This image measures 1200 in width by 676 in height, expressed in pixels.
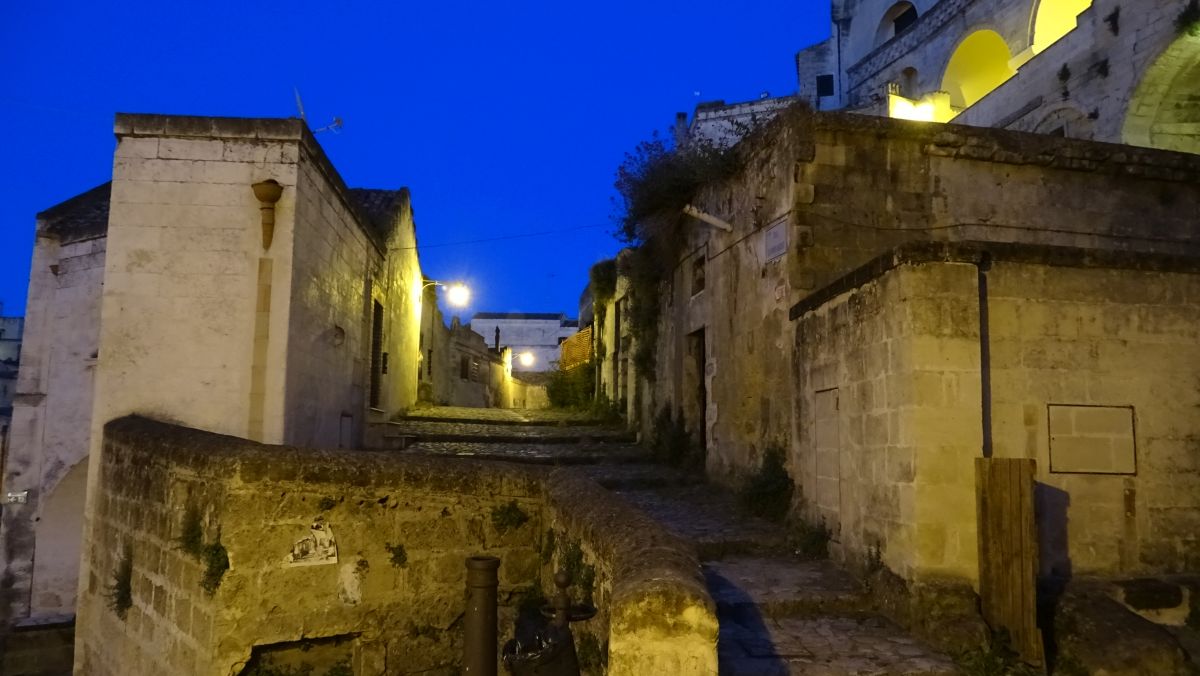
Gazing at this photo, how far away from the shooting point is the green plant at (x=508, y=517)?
18.0 ft

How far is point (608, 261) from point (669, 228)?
675cm

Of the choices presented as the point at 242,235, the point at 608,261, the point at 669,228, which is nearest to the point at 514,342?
the point at 608,261

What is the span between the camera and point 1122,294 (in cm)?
607

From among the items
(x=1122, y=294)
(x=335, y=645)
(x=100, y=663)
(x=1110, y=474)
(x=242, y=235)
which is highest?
(x=242, y=235)

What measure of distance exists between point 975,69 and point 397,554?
26.6 metres

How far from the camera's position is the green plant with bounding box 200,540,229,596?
475 centimetres

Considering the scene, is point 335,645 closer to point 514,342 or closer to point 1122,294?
point 1122,294

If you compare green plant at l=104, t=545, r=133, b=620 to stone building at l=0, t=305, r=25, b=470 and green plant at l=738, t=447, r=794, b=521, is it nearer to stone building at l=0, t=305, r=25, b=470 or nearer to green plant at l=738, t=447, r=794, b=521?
green plant at l=738, t=447, r=794, b=521

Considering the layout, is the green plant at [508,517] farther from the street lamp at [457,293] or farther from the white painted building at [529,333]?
the white painted building at [529,333]

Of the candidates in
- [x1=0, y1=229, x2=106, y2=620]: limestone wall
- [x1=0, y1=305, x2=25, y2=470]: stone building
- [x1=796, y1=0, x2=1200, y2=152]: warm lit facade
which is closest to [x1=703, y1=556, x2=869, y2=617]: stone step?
[x1=0, y1=229, x2=106, y2=620]: limestone wall

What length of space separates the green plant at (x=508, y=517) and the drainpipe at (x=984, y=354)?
3361mm

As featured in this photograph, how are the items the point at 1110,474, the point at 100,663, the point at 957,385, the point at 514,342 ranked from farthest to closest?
the point at 514,342 → the point at 100,663 → the point at 1110,474 → the point at 957,385

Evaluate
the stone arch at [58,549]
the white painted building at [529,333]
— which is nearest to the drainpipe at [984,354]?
the stone arch at [58,549]

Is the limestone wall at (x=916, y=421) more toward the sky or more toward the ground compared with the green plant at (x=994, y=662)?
more toward the sky
